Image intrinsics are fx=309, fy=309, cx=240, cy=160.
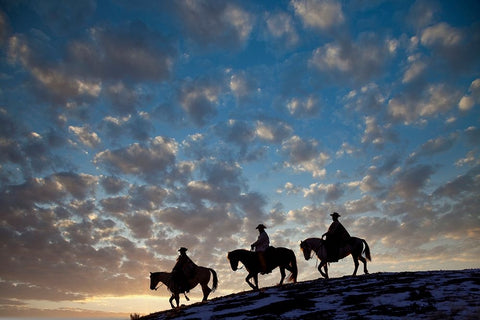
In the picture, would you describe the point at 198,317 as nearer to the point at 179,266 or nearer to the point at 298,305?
the point at 298,305

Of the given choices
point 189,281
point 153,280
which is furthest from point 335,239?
point 153,280

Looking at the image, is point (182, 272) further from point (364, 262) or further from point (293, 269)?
point (364, 262)

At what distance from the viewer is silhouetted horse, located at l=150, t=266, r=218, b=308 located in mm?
18438

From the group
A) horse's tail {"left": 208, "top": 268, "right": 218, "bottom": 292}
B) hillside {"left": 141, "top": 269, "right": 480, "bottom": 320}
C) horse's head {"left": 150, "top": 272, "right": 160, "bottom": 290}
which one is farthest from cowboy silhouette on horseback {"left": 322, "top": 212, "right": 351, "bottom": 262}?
horse's head {"left": 150, "top": 272, "right": 160, "bottom": 290}

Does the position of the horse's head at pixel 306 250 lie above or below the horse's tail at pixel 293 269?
above

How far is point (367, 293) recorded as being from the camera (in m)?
9.03

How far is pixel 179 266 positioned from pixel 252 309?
1051 centimetres

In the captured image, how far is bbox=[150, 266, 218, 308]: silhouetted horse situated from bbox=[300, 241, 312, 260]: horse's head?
581 cm

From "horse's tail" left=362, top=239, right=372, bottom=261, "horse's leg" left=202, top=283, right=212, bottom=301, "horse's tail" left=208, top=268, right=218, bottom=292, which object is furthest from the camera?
"horse's tail" left=208, top=268, right=218, bottom=292

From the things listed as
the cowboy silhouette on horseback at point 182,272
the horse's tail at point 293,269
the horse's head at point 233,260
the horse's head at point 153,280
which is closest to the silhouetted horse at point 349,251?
the horse's tail at point 293,269

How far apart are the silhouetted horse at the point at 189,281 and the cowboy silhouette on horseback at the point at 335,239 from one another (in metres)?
7.34

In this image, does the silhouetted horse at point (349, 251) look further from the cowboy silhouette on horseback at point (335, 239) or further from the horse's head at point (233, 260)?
the horse's head at point (233, 260)

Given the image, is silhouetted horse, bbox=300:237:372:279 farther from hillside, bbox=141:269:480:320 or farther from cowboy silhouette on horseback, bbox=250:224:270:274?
hillside, bbox=141:269:480:320

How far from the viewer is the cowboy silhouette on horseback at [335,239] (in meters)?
17.3
